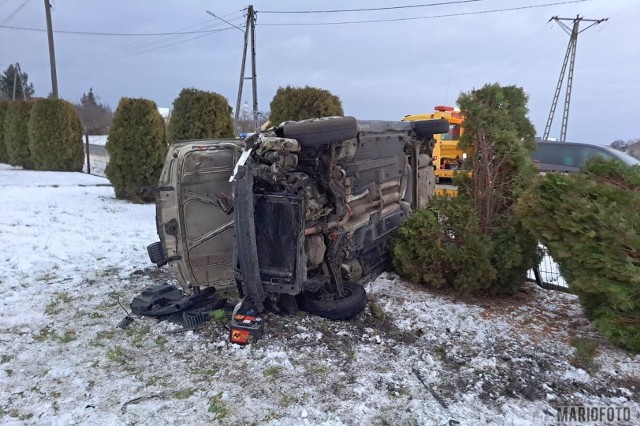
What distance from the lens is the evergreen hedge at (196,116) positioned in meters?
9.87

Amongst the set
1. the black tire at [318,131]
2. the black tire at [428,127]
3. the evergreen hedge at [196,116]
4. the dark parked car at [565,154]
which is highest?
the evergreen hedge at [196,116]

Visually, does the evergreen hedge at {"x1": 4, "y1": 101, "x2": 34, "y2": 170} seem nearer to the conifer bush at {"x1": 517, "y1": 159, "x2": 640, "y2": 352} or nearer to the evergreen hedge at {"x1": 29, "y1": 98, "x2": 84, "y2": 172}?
the evergreen hedge at {"x1": 29, "y1": 98, "x2": 84, "y2": 172}

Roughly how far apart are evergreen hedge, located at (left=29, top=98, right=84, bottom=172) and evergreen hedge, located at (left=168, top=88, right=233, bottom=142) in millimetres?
8910

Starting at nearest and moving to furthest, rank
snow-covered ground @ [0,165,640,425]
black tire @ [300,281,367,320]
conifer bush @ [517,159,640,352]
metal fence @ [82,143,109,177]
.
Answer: snow-covered ground @ [0,165,640,425], conifer bush @ [517,159,640,352], black tire @ [300,281,367,320], metal fence @ [82,143,109,177]

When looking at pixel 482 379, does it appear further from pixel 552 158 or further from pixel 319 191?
pixel 552 158

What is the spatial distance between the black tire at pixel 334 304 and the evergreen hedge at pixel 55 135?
15.7 m

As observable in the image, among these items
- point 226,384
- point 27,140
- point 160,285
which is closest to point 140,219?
point 160,285

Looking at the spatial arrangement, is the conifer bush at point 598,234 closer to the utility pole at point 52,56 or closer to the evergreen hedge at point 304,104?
the evergreen hedge at point 304,104

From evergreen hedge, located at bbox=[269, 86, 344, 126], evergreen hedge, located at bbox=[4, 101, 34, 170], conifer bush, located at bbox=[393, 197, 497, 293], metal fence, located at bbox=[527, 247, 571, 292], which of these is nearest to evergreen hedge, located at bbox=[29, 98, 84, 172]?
evergreen hedge, located at bbox=[4, 101, 34, 170]

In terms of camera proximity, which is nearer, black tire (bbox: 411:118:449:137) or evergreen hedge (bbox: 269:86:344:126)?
black tire (bbox: 411:118:449:137)

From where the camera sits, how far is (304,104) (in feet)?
28.6

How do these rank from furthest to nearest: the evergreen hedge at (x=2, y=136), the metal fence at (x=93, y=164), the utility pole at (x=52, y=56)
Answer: the utility pole at (x=52, y=56) → the evergreen hedge at (x=2, y=136) → the metal fence at (x=93, y=164)

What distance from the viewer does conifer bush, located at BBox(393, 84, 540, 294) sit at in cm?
486

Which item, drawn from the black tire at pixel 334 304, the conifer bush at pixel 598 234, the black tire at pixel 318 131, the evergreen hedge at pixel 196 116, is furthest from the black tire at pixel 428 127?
the evergreen hedge at pixel 196 116
